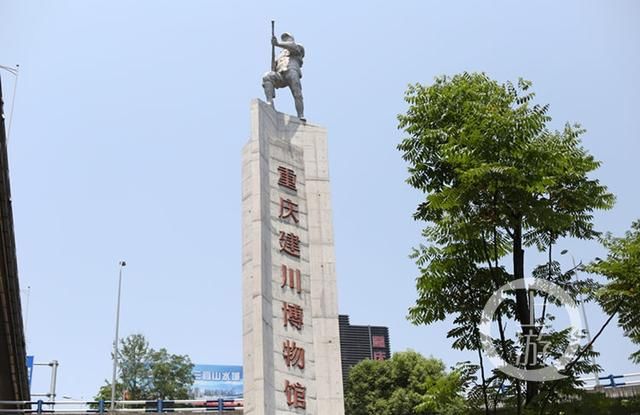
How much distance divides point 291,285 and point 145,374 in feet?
136

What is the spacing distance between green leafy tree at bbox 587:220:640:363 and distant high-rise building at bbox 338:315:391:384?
83.8 meters

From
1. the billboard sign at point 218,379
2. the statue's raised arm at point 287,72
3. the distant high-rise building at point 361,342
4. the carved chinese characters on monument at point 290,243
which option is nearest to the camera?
the carved chinese characters on monument at point 290,243

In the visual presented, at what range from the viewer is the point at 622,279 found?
16.6 metres

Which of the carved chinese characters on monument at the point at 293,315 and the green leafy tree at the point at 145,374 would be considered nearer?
the carved chinese characters on monument at the point at 293,315

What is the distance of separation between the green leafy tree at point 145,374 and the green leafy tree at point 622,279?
44605mm

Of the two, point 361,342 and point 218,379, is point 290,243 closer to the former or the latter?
point 218,379

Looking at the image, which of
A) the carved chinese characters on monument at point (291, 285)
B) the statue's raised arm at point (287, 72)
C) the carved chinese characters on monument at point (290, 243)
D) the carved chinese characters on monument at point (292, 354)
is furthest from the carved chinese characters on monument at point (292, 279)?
the statue's raised arm at point (287, 72)

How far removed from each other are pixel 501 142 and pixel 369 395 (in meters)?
42.7

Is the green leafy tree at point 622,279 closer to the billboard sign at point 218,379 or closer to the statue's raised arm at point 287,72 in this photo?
the statue's raised arm at point 287,72

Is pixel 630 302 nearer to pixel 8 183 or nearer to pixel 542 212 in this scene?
pixel 542 212

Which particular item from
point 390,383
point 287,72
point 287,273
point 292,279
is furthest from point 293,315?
point 390,383

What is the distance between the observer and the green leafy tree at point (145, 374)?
56469 mm

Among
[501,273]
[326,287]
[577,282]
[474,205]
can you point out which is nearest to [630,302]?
[577,282]

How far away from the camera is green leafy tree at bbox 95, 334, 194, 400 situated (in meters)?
56.5
